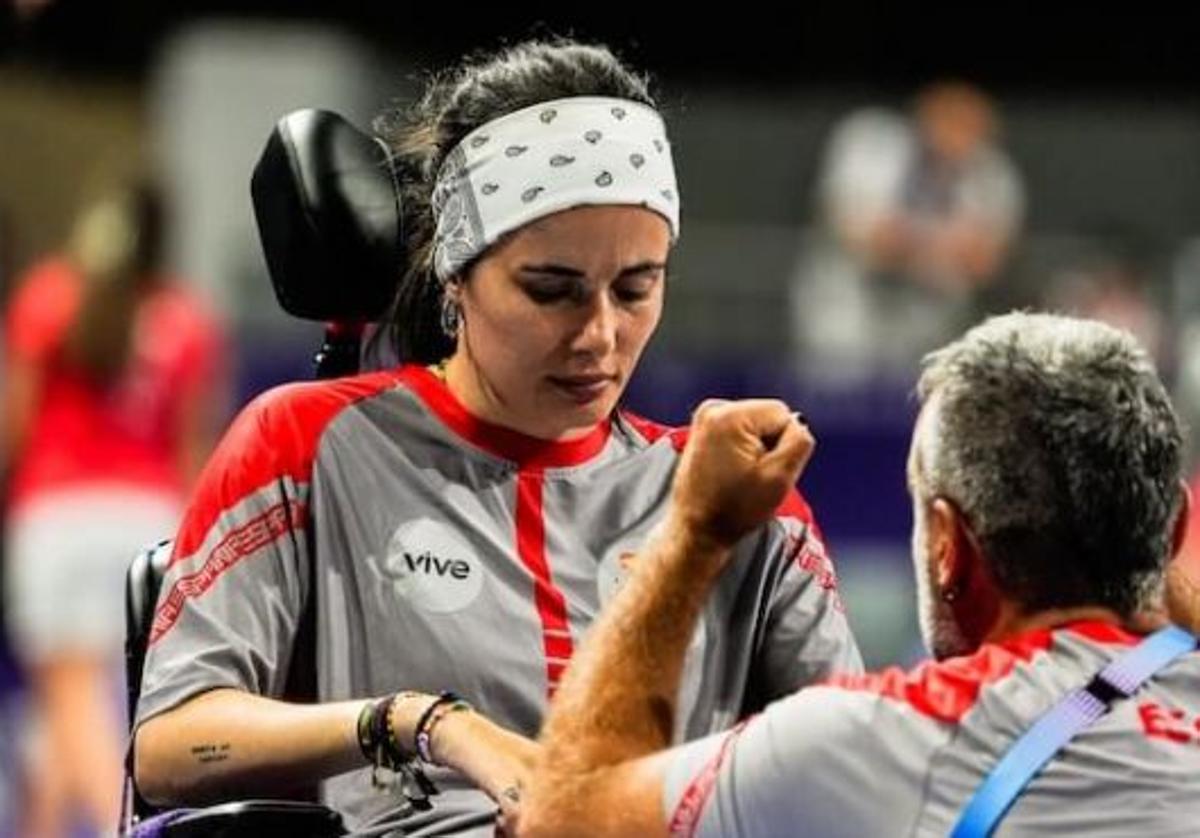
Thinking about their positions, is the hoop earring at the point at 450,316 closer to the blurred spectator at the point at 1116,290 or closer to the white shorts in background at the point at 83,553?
the white shorts in background at the point at 83,553

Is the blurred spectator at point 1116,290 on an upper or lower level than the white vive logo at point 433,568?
lower

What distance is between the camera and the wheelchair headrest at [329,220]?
156 inches

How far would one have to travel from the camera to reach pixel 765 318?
11828 mm

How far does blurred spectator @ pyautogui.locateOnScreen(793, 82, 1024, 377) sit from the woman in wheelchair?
690 centimetres

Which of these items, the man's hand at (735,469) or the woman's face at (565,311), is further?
the woman's face at (565,311)

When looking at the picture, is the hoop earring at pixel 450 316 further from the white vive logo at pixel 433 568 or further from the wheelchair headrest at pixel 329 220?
the white vive logo at pixel 433 568

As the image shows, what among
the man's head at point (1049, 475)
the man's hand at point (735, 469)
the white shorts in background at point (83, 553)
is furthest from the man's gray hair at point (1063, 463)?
the white shorts in background at point (83, 553)

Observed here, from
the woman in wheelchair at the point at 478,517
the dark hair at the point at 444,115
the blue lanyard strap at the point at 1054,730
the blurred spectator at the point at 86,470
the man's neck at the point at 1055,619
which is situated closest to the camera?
the blue lanyard strap at the point at 1054,730

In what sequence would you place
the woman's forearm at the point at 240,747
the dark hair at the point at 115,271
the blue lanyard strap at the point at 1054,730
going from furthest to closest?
the dark hair at the point at 115,271, the woman's forearm at the point at 240,747, the blue lanyard strap at the point at 1054,730

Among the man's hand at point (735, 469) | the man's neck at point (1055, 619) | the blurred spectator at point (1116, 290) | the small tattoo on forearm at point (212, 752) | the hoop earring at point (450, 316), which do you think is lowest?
the blurred spectator at point (1116, 290)

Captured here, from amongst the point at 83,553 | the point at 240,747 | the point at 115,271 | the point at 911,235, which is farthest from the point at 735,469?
the point at 911,235

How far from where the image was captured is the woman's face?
380cm

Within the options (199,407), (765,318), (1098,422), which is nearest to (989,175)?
(765,318)

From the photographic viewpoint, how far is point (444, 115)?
3.97 meters
